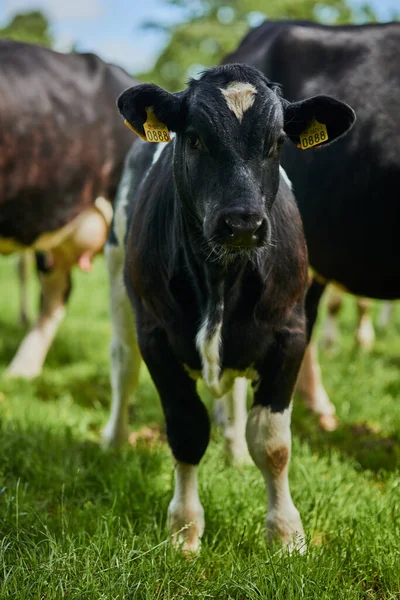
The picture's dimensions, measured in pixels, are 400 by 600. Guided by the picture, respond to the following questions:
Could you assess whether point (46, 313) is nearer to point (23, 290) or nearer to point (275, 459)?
point (23, 290)

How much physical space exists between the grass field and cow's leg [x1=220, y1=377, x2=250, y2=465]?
99 millimetres

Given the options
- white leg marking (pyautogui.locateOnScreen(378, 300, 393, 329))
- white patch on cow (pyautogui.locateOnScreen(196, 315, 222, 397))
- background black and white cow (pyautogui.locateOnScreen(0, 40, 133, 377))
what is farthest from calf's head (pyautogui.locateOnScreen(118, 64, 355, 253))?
white leg marking (pyautogui.locateOnScreen(378, 300, 393, 329))

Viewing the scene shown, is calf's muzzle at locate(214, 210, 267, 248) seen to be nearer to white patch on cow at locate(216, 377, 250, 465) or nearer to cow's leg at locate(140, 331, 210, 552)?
cow's leg at locate(140, 331, 210, 552)

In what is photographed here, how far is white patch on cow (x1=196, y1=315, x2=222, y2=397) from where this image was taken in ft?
9.97

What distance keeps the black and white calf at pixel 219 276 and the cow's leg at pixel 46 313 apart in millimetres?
3468

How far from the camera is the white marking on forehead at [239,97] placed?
2.80 m

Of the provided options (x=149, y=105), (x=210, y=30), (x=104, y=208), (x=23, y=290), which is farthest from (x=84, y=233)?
(x=210, y=30)

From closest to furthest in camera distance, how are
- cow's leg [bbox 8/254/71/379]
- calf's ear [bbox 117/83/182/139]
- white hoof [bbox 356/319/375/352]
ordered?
calf's ear [bbox 117/83/182/139]
cow's leg [bbox 8/254/71/379]
white hoof [bbox 356/319/375/352]

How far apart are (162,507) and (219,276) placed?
1.11 m

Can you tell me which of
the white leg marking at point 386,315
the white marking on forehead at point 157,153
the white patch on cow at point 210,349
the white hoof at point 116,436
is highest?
the white marking on forehead at point 157,153

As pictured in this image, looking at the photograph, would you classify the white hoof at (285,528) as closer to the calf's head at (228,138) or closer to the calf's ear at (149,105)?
the calf's head at (228,138)

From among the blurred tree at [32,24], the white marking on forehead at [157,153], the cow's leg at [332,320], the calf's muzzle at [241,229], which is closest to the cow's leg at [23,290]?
the cow's leg at [332,320]

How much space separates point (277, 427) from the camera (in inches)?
127

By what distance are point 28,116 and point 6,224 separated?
813mm
